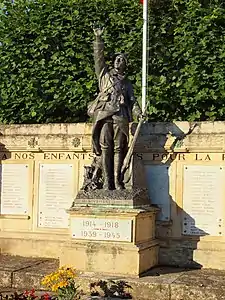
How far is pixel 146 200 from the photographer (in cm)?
955

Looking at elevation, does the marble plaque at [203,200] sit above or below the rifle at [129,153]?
below

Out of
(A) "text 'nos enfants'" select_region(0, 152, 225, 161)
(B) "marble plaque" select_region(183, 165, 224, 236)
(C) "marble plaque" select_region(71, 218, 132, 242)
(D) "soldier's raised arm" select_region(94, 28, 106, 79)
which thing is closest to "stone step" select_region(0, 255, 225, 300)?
(C) "marble plaque" select_region(71, 218, 132, 242)

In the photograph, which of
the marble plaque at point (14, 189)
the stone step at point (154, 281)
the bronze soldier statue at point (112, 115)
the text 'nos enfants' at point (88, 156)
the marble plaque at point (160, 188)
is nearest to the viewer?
the stone step at point (154, 281)

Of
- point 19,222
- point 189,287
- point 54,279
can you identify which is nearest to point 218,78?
point 19,222

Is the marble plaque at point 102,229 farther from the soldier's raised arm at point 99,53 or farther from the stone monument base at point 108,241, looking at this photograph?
the soldier's raised arm at point 99,53

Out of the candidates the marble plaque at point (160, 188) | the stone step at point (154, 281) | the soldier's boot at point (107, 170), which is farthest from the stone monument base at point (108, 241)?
the marble plaque at point (160, 188)

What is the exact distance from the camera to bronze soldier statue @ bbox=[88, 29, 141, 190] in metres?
9.29

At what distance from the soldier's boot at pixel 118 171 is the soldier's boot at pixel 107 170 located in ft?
0.27

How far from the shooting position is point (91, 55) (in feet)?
47.6

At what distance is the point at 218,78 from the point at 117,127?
4.48 metres

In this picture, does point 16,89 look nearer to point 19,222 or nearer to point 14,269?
point 19,222

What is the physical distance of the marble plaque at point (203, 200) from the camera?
9.68 metres

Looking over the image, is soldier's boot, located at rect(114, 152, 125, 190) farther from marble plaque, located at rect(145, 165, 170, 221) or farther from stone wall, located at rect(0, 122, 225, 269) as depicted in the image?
marble plaque, located at rect(145, 165, 170, 221)

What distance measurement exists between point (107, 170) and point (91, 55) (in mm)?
5774
